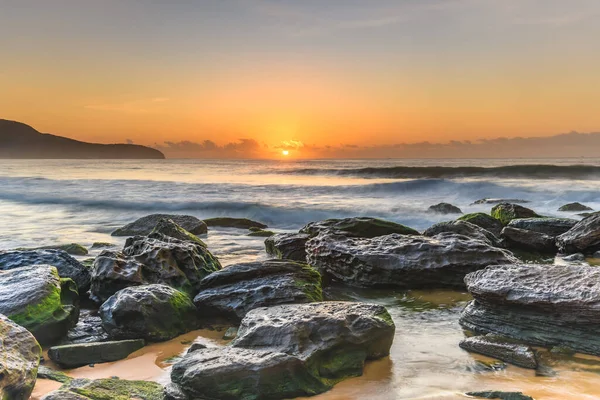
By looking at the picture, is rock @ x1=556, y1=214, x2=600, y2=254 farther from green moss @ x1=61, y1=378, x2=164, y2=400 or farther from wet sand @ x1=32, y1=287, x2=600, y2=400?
green moss @ x1=61, y1=378, x2=164, y2=400

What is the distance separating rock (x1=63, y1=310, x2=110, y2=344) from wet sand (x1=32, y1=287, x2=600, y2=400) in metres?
0.64

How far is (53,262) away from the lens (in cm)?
634

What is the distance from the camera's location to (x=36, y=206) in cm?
2072

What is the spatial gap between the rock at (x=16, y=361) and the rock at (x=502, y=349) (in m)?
3.24

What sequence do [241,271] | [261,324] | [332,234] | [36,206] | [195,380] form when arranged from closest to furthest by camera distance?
1. [195,380]
2. [261,324]
3. [241,271]
4. [332,234]
5. [36,206]

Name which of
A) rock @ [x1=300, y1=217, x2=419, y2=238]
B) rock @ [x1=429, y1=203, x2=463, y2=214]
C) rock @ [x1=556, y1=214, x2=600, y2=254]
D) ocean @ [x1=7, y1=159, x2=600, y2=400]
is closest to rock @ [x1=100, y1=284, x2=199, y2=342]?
ocean @ [x1=7, y1=159, x2=600, y2=400]

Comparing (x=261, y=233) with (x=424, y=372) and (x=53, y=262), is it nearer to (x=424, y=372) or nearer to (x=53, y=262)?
(x=53, y=262)

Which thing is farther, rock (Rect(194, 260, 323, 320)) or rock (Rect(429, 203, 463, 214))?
rock (Rect(429, 203, 463, 214))

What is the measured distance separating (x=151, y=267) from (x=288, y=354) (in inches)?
118

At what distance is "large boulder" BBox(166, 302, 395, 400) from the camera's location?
3.25 meters

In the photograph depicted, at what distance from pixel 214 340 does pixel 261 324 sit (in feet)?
3.40

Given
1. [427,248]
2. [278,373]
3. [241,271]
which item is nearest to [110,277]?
[241,271]

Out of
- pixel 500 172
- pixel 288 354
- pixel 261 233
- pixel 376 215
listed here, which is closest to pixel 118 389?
pixel 288 354

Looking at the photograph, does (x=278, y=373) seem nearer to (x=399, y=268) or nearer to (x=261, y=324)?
(x=261, y=324)
